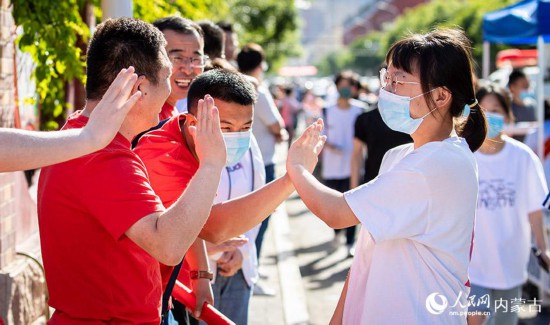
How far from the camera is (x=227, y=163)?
141 inches

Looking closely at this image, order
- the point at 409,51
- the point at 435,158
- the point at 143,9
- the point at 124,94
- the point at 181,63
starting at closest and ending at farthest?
the point at 124,94
the point at 435,158
the point at 409,51
the point at 181,63
the point at 143,9

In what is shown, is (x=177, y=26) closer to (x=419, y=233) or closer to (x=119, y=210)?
(x=419, y=233)

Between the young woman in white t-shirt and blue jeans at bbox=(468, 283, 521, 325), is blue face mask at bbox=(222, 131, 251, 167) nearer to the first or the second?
the young woman in white t-shirt

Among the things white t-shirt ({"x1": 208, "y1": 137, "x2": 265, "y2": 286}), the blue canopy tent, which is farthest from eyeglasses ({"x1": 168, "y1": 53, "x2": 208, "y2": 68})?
the blue canopy tent

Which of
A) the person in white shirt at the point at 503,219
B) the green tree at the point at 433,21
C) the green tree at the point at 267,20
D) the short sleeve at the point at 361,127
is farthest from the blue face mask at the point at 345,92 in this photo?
the green tree at the point at 267,20

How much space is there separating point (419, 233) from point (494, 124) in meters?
Result: 2.64

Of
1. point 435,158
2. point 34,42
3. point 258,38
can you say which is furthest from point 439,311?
point 258,38

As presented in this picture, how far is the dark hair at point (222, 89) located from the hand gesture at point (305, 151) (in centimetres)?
52

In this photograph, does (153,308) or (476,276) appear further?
(476,276)

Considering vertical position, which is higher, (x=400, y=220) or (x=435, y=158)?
(x=435, y=158)

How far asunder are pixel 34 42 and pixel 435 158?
3048 mm

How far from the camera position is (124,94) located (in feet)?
8.25

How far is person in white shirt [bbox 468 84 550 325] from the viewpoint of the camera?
5.51 metres

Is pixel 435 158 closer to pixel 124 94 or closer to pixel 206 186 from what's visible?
pixel 206 186
